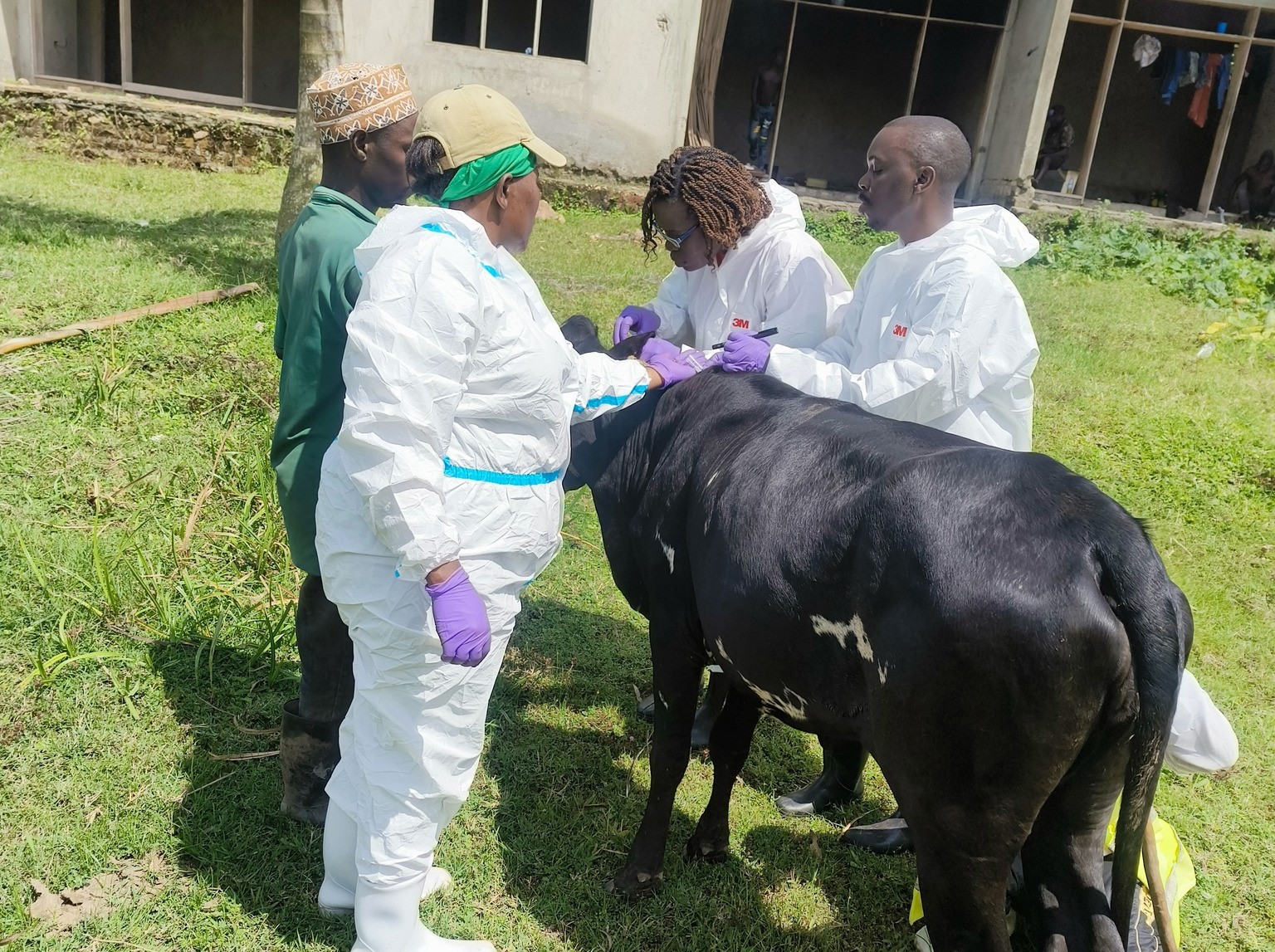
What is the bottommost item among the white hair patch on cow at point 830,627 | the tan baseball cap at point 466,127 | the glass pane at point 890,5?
the white hair patch on cow at point 830,627

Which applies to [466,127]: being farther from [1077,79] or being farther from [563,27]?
[1077,79]

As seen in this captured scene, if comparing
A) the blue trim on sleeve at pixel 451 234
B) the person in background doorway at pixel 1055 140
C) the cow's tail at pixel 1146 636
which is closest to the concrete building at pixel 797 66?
the person in background doorway at pixel 1055 140

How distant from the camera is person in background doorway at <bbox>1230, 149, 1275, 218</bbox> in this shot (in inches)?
603

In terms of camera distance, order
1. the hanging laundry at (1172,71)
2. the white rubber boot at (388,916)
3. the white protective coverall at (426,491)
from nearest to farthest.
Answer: the white protective coverall at (426,491) < the white rubber boot at (388,916) < the hanging laundry at (1172,71)

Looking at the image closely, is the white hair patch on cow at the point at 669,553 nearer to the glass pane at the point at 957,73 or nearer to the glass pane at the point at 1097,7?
the glass pane at the point at 957,73

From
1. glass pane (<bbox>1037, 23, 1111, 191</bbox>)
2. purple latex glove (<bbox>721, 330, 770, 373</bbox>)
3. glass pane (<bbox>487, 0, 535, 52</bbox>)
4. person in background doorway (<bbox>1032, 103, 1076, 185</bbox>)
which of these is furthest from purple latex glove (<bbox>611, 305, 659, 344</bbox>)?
glass pane (<bbox>1037, 23, 1111, 191</bbox>)

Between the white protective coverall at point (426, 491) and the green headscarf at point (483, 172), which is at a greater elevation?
the green headscarf at point (483, 172)

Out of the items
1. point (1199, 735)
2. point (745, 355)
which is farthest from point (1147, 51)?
point (1199, 735)

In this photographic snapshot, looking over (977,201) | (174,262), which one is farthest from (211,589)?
(977,201)

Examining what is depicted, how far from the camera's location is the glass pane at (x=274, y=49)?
17.2 metres

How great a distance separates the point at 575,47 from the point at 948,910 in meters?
17.5

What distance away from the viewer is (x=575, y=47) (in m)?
17.7

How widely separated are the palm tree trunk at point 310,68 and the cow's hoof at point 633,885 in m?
5.34

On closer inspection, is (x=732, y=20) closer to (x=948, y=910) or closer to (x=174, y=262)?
(x=174, y=262)
